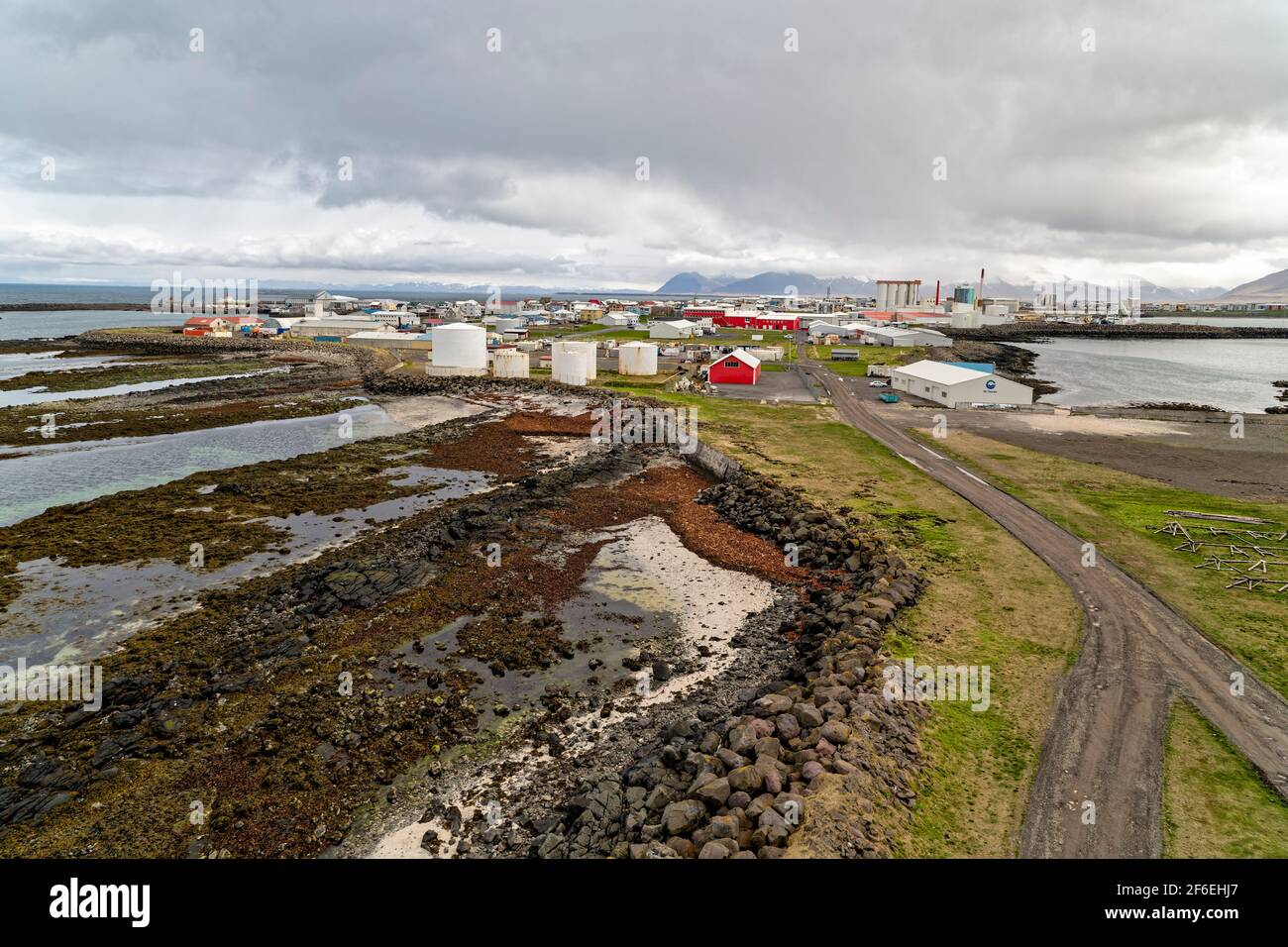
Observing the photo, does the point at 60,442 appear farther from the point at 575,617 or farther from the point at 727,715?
the point at 727,715

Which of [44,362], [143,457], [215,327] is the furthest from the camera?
[215,327]

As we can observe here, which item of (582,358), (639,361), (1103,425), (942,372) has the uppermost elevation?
(639,361)

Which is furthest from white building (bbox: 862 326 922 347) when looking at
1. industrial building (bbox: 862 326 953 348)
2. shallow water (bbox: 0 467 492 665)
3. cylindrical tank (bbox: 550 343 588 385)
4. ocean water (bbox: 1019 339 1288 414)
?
shallow water (bbox: 0 467 492 665)

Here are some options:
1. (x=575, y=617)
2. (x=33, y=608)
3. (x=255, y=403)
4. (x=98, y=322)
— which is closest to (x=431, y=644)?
(x=575, y=617)

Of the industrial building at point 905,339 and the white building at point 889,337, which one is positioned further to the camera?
the white building at point 889,337

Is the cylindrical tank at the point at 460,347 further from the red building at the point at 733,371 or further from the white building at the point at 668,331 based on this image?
the white building at the point at 668,331

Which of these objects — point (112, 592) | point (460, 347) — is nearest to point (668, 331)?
point (460, 347)

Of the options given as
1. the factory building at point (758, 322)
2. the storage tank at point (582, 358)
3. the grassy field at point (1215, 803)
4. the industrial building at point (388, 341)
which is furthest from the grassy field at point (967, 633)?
the factory building at point (758, 322)

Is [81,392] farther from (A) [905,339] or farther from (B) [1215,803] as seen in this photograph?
(A) [905,339]
